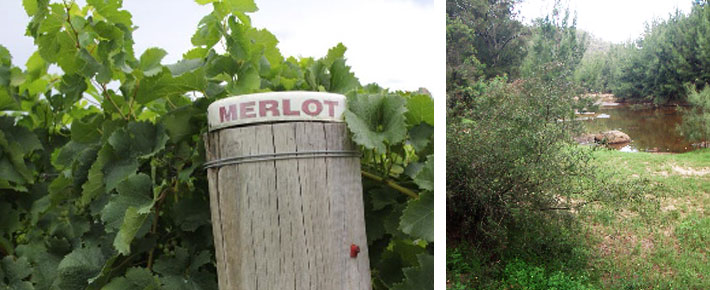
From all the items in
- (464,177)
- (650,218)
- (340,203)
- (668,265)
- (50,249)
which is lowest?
(668,265)

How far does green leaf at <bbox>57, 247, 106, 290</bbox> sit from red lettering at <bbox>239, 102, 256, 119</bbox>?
37 cm

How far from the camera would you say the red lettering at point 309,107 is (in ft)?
2.15

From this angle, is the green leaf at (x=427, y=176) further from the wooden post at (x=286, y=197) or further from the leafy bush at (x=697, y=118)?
the leafy bush at (x=697, y=118)

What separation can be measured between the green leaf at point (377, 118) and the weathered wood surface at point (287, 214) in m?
0.03

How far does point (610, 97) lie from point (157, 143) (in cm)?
404

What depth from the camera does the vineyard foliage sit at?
0.75 m

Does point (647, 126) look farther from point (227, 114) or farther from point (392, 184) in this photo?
point (227, 114)

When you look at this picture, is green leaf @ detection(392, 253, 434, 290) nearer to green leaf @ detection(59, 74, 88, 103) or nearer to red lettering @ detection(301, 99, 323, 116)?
red lettering @ detection(301, 99, 323, 116)

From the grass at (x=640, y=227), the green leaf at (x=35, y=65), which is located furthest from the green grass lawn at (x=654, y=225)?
the green leaf at (x=35, y=65)

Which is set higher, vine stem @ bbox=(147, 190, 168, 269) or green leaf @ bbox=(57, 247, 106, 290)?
vine stem @ bbox=(147, 190, 168, 269)

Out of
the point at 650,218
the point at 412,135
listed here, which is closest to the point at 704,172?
the point at 650,218

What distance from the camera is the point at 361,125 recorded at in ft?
2.24

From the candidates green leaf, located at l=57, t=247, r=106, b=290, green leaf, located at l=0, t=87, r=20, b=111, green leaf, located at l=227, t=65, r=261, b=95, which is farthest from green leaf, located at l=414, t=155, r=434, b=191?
green leaf, located at l=0, t=87, r=20, b=111

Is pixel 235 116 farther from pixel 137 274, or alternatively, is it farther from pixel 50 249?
pixel 50 249
